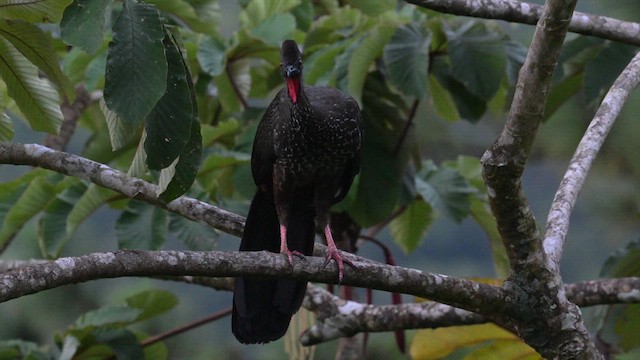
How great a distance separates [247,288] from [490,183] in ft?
3.49

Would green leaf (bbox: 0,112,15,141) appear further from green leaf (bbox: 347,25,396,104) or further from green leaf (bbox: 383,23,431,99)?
green leaf (bbox: 383,23,431,99)

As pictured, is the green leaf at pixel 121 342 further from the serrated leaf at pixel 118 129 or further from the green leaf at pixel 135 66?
the green leaf at pixel 135 66

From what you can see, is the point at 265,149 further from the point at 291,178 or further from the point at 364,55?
the point at 364,55

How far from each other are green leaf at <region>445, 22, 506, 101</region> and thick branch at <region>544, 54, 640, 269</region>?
0.76 m

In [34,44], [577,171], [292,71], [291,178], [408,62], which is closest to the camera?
[34,44]

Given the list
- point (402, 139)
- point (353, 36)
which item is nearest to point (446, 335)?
point (402, 139)

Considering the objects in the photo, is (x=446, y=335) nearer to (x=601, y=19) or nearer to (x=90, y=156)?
(x=601, y=19)

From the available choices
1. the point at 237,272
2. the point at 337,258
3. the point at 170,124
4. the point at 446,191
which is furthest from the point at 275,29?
the point at 170,124

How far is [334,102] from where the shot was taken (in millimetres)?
3475

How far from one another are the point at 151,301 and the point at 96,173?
4.03 feet

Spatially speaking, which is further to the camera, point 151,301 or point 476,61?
point 151,301

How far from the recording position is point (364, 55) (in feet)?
12.8

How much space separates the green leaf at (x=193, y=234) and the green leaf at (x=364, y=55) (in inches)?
28.7

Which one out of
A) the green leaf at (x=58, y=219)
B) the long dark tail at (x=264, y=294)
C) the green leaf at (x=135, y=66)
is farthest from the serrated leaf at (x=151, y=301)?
the green leaf at (x=135, y=66)
